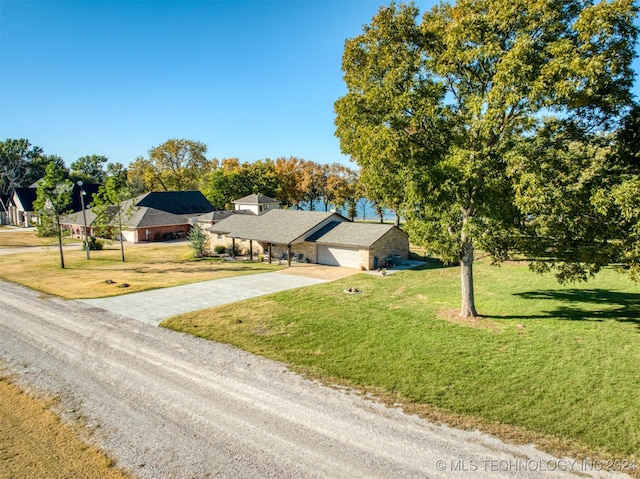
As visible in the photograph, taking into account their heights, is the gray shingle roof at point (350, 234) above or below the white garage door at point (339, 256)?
above

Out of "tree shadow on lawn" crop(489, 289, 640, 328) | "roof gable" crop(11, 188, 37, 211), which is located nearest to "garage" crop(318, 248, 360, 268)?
"tree shadow on lawn" crop(489, 289, 640, 328)

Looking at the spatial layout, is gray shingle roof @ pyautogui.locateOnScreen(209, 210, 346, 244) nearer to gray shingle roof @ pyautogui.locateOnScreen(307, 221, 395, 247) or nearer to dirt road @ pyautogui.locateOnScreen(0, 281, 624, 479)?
gray shingle roof @ pyautogui.locateOnScreen(307, 221, 395, 247)

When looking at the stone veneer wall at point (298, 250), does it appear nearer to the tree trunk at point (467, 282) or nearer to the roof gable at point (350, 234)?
the roof gable at point (350, 234)

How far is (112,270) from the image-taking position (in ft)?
105

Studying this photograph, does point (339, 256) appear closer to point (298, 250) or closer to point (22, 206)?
point (298, 250)

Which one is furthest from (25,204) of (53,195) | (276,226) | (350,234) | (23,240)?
(350,234)

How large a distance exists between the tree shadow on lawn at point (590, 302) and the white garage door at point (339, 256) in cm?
1269

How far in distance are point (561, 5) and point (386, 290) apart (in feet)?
52.4

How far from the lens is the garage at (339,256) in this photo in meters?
32.0

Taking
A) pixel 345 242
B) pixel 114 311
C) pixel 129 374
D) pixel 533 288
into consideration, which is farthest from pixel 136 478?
pixel 345 242

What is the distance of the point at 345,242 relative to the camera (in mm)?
32031

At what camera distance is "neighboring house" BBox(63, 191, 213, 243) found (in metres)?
48.9

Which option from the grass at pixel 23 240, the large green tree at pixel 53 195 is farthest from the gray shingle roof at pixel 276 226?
the grass at pixel 23 240

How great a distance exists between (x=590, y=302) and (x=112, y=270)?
3287 centimetres
